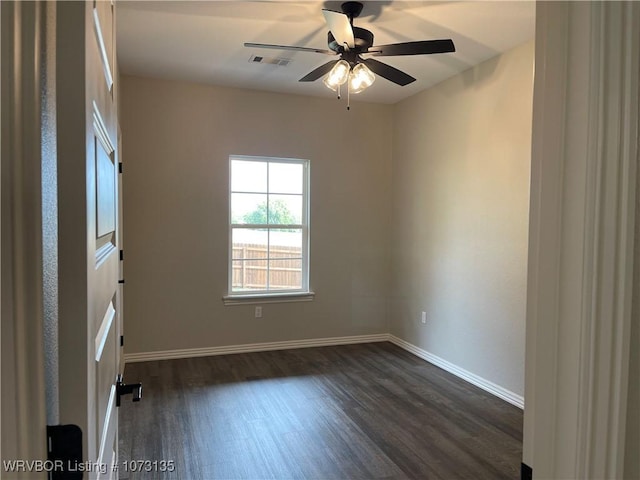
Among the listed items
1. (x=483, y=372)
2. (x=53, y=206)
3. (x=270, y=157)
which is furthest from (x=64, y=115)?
(x=270, y=157)

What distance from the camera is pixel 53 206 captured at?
23.7 inches

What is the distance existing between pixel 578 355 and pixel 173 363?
4.13 metres

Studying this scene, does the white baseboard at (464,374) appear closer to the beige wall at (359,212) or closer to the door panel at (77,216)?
the beige wall at (359,212)

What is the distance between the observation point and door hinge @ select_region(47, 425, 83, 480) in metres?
0.62

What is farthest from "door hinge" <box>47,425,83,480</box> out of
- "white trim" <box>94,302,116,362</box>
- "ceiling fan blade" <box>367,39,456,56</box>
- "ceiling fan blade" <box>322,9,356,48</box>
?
"ceiling fan blade" <box>367,39,456,56</box>

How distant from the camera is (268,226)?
478 centimetres

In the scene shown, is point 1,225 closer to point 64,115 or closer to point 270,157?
point 64,115

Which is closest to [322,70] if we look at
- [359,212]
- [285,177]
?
[285,177]

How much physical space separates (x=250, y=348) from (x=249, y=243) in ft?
3.65

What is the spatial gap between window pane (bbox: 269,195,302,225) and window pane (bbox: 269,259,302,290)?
1.44 feet

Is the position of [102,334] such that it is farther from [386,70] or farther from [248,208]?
[248,208]

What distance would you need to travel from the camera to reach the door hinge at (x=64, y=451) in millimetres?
618

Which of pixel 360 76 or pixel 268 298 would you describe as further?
pixel 268 298

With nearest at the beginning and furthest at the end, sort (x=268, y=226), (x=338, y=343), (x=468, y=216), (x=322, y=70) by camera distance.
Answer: (x=322, y=70) → (x=468, y=216) → (x=268, y=226) → (x=338, y=343)
